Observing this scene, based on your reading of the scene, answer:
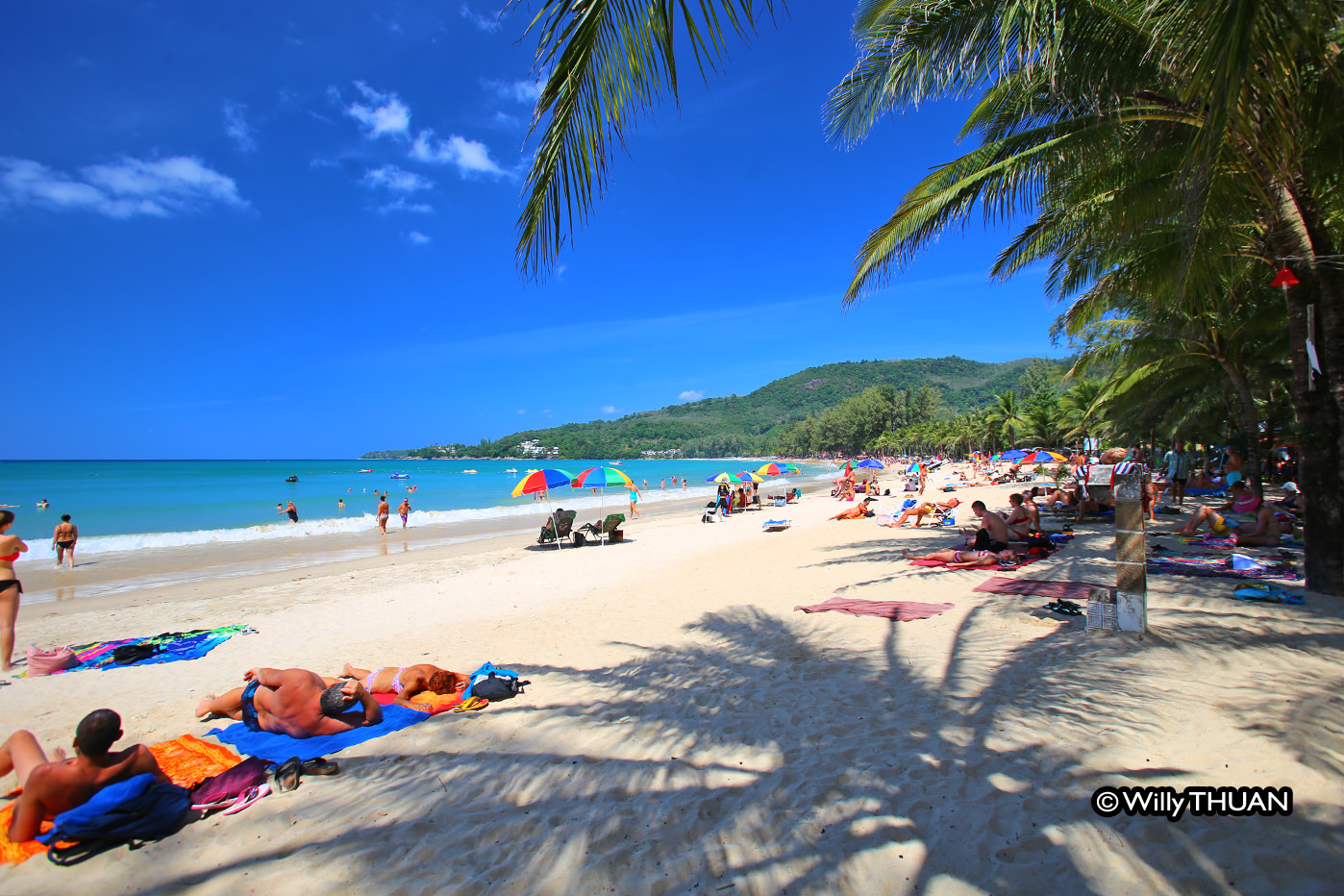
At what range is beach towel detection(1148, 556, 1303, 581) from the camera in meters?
6.25

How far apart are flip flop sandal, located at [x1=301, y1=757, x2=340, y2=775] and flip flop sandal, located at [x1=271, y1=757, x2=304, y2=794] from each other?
0.21ft

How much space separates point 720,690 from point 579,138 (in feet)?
12.4

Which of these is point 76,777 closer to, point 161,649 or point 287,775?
point 287,775

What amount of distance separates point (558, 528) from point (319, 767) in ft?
36.3

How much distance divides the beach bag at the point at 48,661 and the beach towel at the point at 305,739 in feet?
9.31

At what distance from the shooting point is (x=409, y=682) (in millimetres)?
4469

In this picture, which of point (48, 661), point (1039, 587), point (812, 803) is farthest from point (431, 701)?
point (1039, 587)

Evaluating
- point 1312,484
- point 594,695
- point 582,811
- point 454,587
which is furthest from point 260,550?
point 1312,484

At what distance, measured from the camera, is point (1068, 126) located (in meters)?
5.32

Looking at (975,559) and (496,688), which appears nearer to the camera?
(496,688)

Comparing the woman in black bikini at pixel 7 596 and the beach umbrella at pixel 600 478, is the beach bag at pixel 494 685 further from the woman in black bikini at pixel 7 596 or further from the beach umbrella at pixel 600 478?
the beach umbrella at pixel 600 478

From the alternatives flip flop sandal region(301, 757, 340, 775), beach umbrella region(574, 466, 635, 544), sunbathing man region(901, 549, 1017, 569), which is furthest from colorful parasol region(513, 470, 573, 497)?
flip flop sandal region(301, 757, 340, 775)

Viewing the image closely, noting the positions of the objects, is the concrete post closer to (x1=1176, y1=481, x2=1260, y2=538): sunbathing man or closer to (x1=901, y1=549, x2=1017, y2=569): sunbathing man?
(x1=901, y1=549, x2=1017, y2=569): sunbathing man

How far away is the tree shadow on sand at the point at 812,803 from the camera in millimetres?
2215
